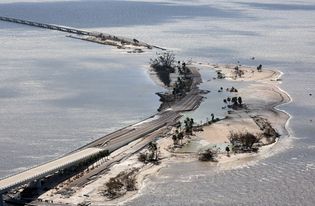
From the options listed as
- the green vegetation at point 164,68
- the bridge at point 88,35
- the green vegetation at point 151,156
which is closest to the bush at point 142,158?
the green vegetation at point 151,156

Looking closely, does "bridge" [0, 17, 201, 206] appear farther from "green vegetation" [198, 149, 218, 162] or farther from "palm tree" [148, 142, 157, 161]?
"green vegetation" [198, 149, 218, 162]

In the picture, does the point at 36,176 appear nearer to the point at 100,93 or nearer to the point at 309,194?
the point at 309,194

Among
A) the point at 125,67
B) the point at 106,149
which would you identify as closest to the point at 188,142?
the point at 106,149

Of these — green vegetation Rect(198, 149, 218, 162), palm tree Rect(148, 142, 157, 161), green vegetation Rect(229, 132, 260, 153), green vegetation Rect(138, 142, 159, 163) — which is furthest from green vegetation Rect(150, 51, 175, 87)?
green vegetation Rect(198, 149, 218, 162)

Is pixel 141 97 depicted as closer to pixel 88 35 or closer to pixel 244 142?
pixel 244 142

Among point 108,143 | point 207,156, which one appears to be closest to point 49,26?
point 108,143

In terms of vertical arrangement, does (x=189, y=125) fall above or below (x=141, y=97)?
below
